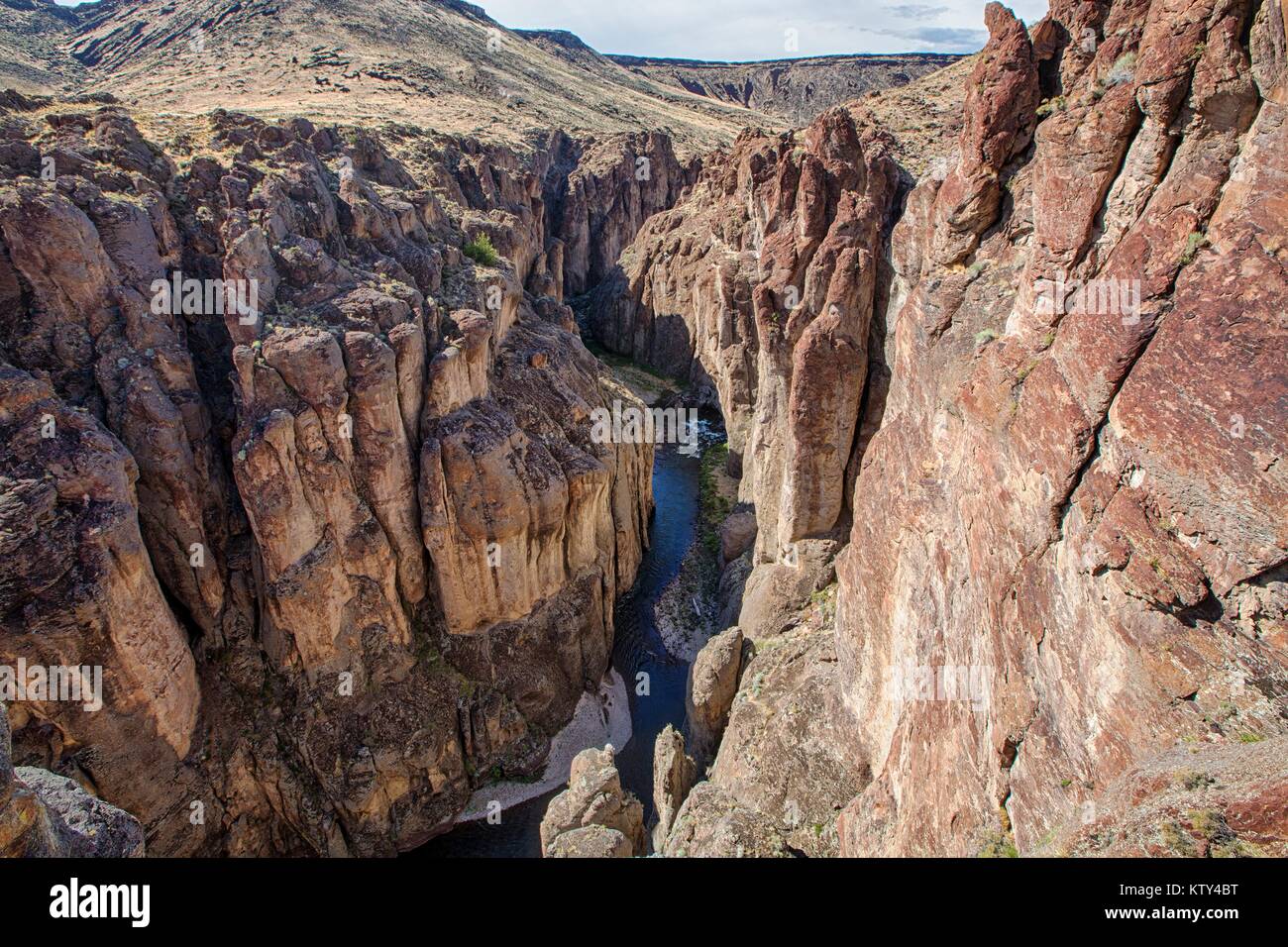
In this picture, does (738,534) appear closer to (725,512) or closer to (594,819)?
(725,512)

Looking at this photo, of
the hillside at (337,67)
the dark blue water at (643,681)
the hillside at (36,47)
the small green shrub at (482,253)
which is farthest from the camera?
the hillside at (337,67)

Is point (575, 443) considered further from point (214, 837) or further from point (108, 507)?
point (214, 837)

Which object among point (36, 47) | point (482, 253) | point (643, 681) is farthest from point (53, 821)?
point (36, 47)

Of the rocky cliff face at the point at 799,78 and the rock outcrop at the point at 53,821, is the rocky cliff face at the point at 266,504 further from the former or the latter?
the rocky cliff face at the point at 799,78

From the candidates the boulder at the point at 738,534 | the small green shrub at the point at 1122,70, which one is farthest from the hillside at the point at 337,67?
the small green shrub at the point at 1122,70

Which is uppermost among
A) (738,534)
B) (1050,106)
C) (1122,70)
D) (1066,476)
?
(1050,106)

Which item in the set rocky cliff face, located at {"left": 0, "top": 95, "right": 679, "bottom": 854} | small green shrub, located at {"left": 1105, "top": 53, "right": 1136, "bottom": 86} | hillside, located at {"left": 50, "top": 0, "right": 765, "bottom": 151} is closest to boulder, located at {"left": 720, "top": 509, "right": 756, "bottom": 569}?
rocky cliff face, located at {"left": 0, "top": 95, "right": 679, "bottom": 854}

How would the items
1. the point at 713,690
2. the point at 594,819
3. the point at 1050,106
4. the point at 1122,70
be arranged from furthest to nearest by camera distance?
the point at 713,690 < the point at 594,819 < the point at 1050,106 < the point at 1122,70
